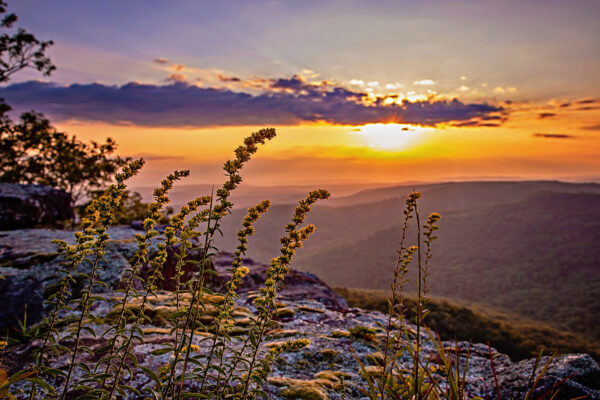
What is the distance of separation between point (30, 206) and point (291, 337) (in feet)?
54.0

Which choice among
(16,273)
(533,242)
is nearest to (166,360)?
(16,273)

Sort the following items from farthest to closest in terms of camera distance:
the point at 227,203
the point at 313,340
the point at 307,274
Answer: the point at 307,274, the point at 313,340, the point at 227,203

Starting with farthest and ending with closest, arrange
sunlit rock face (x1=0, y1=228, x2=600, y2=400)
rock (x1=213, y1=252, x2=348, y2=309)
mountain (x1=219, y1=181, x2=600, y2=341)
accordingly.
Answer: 1. mountain (x1=219, y1=181, x2=600, y2=341)
2. rock (x1=213, y1=252, x2=348, y2=309)
3. sunlit rock face (x1=0, y1=228, x2=600, y2=400)

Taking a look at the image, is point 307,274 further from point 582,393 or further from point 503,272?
point 503,272

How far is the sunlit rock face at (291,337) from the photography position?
728 cm

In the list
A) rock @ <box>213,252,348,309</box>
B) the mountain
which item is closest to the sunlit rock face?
rock @ <box>213,252,348,309</box>

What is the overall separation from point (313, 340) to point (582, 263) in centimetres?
14974

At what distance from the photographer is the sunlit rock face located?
7277mm

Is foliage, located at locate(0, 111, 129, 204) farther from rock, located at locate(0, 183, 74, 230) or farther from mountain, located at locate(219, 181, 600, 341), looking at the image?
mountain, located at locate(219, 181, 600, 341)

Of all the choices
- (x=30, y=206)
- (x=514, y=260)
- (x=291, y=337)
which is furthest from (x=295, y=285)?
(x=514, y=260)

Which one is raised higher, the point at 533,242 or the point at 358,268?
the point at 533,242

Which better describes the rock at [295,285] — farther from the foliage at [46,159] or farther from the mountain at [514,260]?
the mountain at [514,260]

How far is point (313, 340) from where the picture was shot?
1122 centimetres

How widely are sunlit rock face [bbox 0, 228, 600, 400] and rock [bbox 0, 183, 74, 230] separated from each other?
7.58ft
